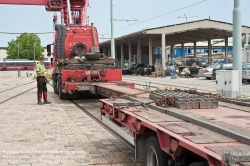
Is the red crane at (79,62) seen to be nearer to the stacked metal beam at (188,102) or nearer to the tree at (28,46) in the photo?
the stacked metal beam at (188,102)

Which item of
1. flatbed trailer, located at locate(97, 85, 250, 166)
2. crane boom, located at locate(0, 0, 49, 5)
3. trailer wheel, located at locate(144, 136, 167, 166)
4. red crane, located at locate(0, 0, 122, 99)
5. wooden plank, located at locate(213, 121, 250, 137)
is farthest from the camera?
crane boom, located at locate(0, 0, 49, 5)

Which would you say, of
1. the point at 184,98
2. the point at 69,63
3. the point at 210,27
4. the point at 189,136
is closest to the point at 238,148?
the point at 189,136

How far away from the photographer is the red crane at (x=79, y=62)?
15247 millimetres

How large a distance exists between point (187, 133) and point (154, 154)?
105cm

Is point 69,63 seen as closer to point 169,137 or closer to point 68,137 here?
point 68,137

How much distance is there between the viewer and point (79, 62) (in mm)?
16203

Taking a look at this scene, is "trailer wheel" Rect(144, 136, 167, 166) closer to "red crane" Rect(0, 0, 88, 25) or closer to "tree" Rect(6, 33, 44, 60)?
"red crane" Rect(0, 0, 88, 25)

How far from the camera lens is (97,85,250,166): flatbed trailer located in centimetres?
360

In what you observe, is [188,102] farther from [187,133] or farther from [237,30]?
[237,30]

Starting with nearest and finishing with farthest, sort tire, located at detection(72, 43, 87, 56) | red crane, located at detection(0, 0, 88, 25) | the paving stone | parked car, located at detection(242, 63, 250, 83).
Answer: the paving stone, tire, located at detection(72, 43, 87, 56), parked car, located at detection(242, 63, 250, 83), red crane, located at detection(0, 0, 88, 25)

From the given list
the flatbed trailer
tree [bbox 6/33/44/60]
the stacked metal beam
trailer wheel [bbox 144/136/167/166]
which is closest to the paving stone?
the flatbed trailer

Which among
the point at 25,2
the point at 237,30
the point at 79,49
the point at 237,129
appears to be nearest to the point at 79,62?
the point at 79,49

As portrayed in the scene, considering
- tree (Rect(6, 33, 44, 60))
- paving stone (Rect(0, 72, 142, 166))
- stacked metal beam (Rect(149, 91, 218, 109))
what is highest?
tree (Rect(6, 33, 44, 60))

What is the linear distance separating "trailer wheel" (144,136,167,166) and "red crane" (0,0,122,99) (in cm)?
902
